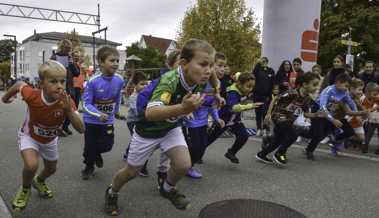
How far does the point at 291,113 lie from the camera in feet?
18.1

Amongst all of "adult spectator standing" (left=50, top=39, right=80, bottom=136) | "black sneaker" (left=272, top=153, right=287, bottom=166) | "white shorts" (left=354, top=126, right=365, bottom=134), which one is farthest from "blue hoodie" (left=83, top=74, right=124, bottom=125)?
"white shorts" (left=354, top=126, right=365, bottom=134)

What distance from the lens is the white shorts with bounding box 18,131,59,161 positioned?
11.2ft

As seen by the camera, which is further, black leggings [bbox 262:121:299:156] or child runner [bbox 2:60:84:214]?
black leggings [bbox 262:121:299:156]

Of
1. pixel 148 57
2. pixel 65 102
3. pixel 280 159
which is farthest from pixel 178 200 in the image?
pixel 148 57

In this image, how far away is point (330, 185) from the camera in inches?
183

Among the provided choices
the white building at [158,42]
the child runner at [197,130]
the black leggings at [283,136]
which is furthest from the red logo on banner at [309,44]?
the white building at [158,42]

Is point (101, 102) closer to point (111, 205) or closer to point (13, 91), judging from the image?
point (13, 91)

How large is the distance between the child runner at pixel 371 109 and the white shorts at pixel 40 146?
18.4 ft

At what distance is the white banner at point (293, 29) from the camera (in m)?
9.81

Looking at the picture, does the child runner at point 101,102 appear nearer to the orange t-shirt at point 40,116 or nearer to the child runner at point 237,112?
the orange t-shirt at point 40,116

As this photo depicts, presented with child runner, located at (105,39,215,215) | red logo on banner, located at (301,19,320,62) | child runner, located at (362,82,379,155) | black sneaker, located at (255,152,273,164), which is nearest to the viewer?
child runner, located at (105,39,215,215)

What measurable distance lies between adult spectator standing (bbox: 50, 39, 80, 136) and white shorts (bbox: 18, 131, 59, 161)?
3999mm

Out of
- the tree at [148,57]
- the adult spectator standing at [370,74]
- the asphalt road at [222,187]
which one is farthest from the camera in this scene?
the tree at [148,57]

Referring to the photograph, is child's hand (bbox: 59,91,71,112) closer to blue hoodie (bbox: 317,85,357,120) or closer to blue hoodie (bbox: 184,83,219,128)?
blue hoodie (bbox: 184,83,219,128)
